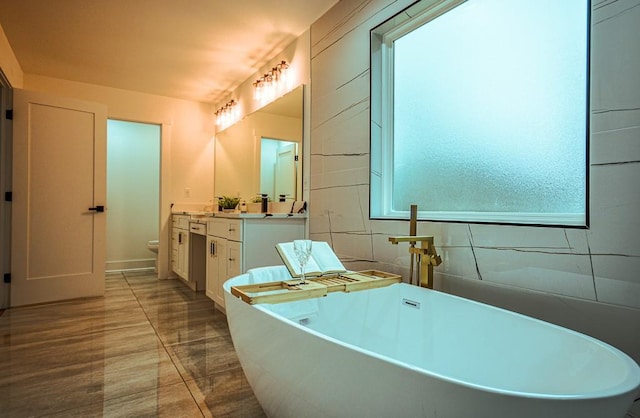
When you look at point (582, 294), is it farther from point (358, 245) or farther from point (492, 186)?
point (358, 245)

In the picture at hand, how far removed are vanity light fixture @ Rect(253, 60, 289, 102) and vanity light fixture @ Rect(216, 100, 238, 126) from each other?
64 cm

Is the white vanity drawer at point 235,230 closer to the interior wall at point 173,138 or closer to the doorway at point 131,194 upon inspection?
the interior wall at point 173,138

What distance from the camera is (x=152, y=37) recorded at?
3.10 meters

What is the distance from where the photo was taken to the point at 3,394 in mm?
1703

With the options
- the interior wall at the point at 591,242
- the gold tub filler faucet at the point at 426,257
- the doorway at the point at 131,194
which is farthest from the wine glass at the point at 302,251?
the doorway at the point at 131,194

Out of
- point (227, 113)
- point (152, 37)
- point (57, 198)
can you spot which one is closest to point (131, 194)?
point (57, 198)

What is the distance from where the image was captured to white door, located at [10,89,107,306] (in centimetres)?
329

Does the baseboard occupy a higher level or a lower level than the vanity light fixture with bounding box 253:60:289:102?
lower

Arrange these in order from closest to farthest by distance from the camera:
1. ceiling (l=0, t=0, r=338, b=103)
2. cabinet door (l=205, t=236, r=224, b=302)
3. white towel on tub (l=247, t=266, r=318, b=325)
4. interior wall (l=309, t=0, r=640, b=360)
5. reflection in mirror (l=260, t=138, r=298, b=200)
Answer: interior wall (l=309, t=0, r=640, b=360) < white towel on tub (l=247, t=266, r=318, b=325) < ceiling (l=0, t=0, r=338, b=103) < cabinet door (l=205, t=236, r=224, b=302) < reflection in mirror (l=260, t=138, r=298, b=200)

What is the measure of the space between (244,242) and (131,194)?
3499mm

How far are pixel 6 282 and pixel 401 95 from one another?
3716 mm

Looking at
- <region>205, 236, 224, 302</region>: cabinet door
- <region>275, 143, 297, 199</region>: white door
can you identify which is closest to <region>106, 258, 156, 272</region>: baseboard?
<region>205, 236, 224, 302</region>: cabinet door

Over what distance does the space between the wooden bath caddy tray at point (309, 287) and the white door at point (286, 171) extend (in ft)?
4.52

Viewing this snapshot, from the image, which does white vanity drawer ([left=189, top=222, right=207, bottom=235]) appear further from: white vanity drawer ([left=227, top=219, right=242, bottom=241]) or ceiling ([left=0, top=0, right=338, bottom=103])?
ceiling ([left=0, top=0, right=338, bottom=103])
